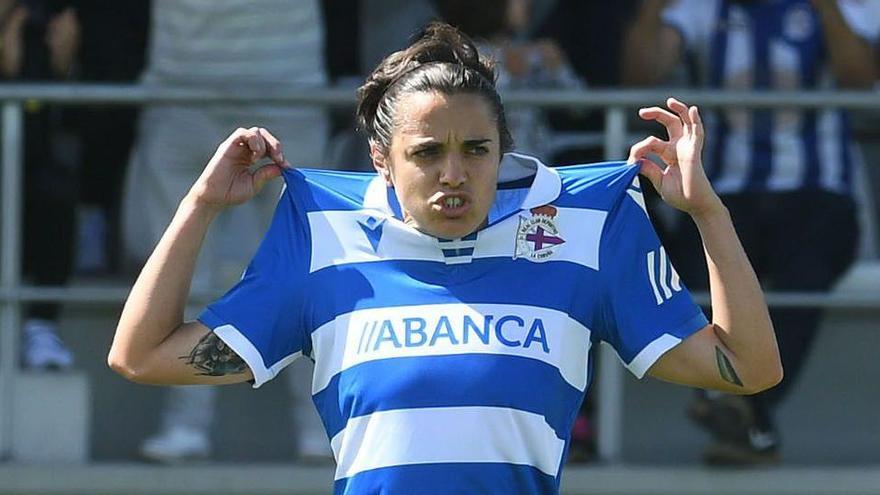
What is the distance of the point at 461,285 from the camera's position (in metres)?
3.44

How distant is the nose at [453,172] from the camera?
3.34 metres

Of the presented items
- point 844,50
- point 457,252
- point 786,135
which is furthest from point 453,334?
point 844,50

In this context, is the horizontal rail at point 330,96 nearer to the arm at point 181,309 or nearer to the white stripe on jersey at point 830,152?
the white stripe on jersey at point 830,152

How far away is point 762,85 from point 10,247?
2.51 meters

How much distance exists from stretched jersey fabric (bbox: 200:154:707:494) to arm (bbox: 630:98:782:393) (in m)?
0.05

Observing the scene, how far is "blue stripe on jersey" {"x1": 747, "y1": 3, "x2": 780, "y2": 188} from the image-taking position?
632 cm

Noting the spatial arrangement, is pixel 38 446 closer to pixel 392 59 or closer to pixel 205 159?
pixel 205 159

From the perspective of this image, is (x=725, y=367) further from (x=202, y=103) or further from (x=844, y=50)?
(x=844, y=50)

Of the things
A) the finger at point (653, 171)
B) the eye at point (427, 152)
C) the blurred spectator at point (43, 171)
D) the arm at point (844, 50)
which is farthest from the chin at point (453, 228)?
the arm at point (844, 50)

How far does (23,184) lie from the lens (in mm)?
6352

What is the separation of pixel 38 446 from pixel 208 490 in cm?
56

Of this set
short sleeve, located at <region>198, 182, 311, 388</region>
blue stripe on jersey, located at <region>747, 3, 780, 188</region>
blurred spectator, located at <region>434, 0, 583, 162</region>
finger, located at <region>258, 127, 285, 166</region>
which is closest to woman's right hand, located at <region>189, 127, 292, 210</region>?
finger, located at <region>258, 127, 285, 166</region>

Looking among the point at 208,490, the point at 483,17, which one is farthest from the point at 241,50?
the point at 208,490

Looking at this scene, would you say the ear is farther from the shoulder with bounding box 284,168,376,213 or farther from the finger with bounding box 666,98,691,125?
the finger with bounding box 666,98,691,125
